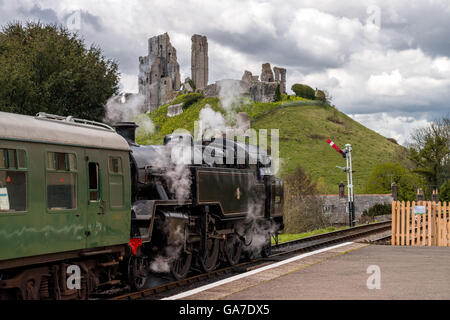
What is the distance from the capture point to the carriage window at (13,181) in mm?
7023

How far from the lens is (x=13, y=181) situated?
23.6 ft

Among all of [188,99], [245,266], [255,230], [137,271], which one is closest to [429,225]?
[255,230]

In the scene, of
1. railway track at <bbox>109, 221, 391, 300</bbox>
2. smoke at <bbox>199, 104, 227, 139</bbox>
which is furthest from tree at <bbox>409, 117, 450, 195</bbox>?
smoke at <bbox>199, 104, 227, 139</bbox>

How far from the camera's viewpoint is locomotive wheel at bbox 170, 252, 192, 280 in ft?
38.5

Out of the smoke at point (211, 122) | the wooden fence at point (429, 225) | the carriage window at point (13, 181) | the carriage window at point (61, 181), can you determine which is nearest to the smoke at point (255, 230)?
the smoke at point (211, 122)

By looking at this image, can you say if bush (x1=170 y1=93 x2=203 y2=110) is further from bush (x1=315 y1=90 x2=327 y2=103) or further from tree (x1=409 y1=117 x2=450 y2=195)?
tree (x1=409 y1=117 x2=450 y2=195)

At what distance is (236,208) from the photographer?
564 inches

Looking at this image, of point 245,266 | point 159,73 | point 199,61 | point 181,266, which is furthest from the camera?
point 199,61

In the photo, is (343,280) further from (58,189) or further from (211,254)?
(58,189)

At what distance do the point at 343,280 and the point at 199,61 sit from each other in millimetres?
151898

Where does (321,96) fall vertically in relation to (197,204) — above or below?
above

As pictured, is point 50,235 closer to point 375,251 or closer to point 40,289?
point 40,289

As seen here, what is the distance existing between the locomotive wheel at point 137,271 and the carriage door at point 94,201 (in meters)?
1.48
